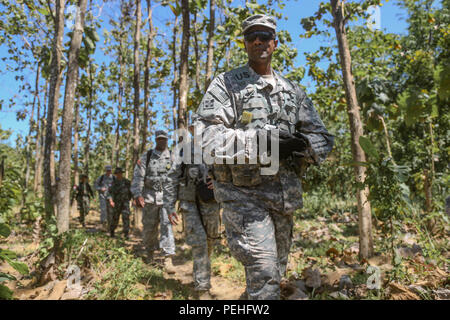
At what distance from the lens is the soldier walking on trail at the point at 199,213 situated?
3668 mm

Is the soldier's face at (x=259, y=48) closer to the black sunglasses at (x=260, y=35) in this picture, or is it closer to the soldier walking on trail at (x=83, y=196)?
the black sunglasses at (x=260, y=35)

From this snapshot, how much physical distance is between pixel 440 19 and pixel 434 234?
23.5 feet

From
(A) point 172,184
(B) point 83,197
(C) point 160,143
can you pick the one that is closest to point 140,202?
(C) point 160,143

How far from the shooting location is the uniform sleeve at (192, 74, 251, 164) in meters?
2.03

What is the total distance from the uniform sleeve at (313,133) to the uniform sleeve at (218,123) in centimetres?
48

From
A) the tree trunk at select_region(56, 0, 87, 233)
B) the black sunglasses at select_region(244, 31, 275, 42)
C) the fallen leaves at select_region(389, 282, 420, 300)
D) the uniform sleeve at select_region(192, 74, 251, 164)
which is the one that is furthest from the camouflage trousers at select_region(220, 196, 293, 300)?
the tree trunk at select_region(56, 0, 87, 233)

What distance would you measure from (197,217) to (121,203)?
4.71 metres

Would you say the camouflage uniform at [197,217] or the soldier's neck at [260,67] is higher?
the soldier's neck at [260,67]

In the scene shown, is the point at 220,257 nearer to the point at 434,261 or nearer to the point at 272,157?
the point at 434,261

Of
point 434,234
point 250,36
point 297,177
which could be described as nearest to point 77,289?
point 297,177

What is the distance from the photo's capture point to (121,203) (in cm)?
809

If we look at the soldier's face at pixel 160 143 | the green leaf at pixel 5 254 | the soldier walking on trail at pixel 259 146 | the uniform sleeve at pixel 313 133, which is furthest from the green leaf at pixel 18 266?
the soldier's face at pixel 160 143

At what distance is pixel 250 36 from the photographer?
2.36m

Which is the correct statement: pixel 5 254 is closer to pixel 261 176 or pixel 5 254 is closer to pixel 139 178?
pixel 261 176
